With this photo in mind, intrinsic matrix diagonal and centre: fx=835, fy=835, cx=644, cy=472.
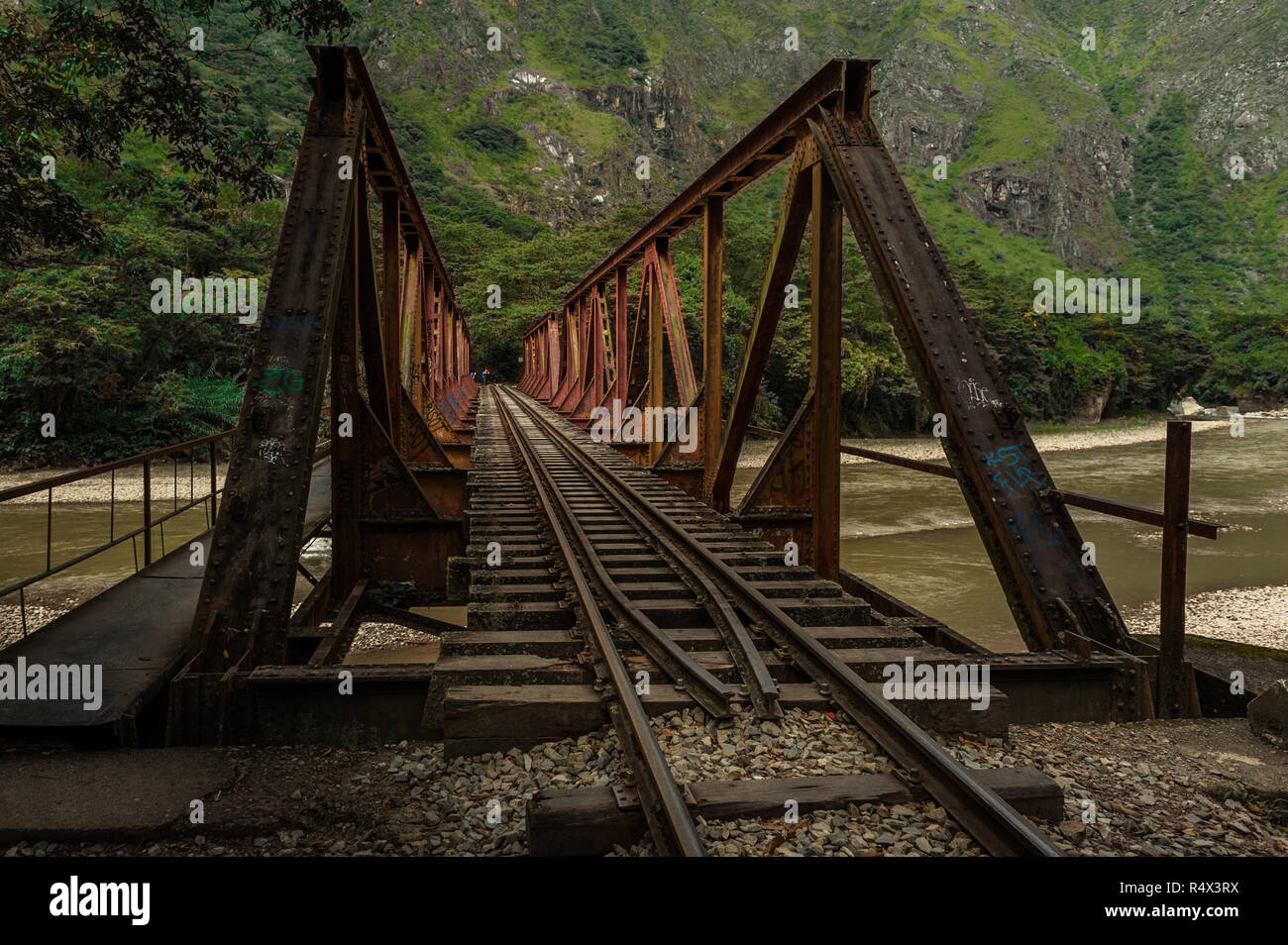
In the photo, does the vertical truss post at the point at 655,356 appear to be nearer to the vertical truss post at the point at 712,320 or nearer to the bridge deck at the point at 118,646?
the vertical truss post at the point at 712,320

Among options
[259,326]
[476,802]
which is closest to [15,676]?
[259,326]

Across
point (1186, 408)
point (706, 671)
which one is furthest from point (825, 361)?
point (1186, 408)

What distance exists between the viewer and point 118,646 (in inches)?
180

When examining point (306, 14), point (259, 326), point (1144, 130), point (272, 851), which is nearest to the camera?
point (272, 851)

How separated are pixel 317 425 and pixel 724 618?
96.1 inches

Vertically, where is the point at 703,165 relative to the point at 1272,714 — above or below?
above

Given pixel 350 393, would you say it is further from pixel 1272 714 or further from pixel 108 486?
pixel 108 486

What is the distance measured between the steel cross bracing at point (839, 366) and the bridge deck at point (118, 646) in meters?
4.19

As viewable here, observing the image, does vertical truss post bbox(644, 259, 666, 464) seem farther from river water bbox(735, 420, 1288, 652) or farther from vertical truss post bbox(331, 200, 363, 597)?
vertical truss post bbox(331, 200, 363, 597)

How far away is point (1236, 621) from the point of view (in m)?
12.5

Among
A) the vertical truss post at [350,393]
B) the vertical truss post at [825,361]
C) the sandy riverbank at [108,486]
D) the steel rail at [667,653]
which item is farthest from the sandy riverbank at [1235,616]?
the sandy riverbank at [108,486]
